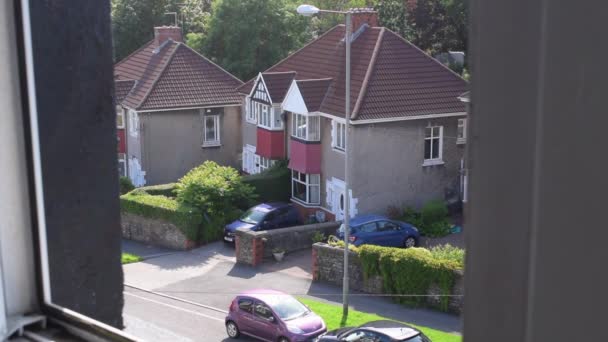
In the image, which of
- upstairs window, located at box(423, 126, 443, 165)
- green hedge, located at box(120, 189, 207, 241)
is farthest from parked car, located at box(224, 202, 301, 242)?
upstairs window, located at box(423, 126, 443, 165)

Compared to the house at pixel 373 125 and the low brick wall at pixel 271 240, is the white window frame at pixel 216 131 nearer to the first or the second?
the house at pixel 373 125

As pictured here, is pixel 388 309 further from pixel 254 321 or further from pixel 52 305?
pixel 52 305

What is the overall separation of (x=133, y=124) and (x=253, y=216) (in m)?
4.63

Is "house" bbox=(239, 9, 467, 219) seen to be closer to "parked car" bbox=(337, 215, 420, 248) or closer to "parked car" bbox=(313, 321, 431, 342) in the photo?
"parked car" bbox=(337, 215, 420, 248)

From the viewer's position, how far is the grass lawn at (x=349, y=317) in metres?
9.10

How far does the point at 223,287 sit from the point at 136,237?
3.68m

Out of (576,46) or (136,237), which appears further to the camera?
(136,237)

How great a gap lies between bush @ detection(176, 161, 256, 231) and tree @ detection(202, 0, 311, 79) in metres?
5.11

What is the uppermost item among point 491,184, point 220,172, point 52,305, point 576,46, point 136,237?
point 576,46

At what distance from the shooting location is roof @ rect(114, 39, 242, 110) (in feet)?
54.4

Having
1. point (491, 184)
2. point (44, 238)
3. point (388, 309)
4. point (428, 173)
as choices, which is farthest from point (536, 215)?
point (428, 173)

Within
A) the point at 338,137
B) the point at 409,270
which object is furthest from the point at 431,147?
the point at 409,270


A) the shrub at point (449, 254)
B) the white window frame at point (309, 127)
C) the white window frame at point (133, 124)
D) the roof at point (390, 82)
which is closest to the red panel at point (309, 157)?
the white window frame at point (309, 127)

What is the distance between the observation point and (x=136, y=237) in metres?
14.7
